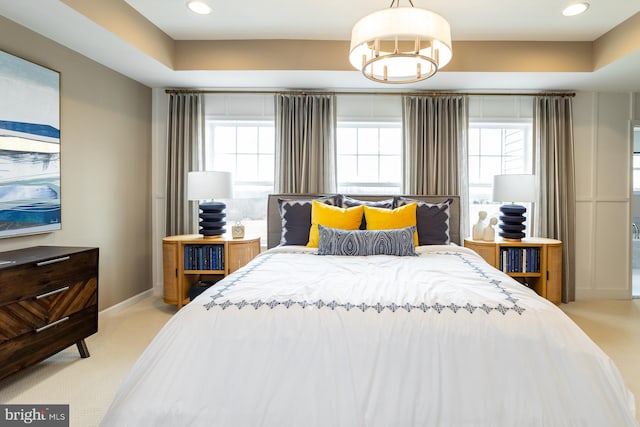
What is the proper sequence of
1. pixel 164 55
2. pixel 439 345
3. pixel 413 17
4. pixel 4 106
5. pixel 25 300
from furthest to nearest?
pixel 164 55 → pixel 4 106 → pixel 25 300 → pixel 413 17 → pixel 439 345

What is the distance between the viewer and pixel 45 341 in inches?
91.0

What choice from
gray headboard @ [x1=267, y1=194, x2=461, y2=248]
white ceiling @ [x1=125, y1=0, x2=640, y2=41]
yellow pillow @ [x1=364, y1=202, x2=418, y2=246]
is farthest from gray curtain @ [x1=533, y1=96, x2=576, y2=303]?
yellow pillow @ [x1=364, y1=202, x2=418, y2=246]

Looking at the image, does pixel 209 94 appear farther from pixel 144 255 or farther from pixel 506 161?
pixel 506 161

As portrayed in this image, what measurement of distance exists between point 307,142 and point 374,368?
3004 mm

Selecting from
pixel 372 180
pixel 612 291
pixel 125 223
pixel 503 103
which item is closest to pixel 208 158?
pixel 125 223

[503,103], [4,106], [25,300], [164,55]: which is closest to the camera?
[25,300]

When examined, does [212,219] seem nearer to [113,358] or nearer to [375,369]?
[113,358]

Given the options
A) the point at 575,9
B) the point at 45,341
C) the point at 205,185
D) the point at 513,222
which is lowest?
the point at 45,341

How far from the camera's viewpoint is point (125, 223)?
3830 millimetres

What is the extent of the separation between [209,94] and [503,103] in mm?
3324

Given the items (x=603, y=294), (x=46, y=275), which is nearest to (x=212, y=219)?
(x=46, y=275)

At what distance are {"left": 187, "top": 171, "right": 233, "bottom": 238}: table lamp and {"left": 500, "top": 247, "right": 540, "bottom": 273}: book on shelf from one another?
9.25 feet

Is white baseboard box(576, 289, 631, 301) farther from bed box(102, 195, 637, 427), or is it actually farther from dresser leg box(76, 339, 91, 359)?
dresser leg box(76, 339, 91, 359)

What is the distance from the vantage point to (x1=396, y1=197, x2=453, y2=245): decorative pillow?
3328mm
